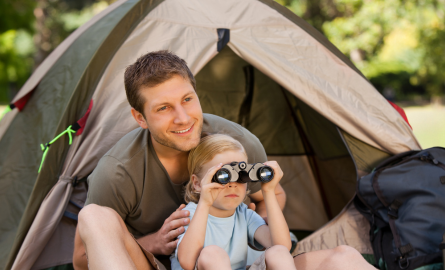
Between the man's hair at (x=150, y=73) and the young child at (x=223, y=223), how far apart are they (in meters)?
0.33

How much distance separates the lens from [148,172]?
6.39 feet

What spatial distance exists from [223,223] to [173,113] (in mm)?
516

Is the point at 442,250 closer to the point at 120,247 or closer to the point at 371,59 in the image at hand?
the point at 120,247

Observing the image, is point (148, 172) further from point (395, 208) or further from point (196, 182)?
point (395, 208)

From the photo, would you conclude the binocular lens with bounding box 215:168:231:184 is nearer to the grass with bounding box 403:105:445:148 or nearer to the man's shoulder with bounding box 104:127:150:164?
the man's shoulder with bounding box 104:127:150:164

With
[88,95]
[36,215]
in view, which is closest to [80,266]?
[36,215]

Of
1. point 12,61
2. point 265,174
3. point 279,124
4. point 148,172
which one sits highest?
point 265,174

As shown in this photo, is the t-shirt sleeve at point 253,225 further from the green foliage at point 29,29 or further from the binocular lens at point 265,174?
the green foliage at point 29,29

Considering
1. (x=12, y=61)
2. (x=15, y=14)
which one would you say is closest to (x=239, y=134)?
(x=15, y=14)

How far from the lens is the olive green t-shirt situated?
185cm

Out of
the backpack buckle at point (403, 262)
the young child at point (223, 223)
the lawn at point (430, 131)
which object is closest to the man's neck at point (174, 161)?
the young child at point (223, 223)

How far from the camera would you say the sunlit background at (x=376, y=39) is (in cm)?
984

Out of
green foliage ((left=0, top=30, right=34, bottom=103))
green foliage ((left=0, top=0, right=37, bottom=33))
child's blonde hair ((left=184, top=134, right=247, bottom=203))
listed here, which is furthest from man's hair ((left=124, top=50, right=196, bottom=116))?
green foliage ((left=0, top=30, right=34, bottom=103))

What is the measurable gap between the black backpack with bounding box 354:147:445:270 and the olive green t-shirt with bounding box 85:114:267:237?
24.9 inches
